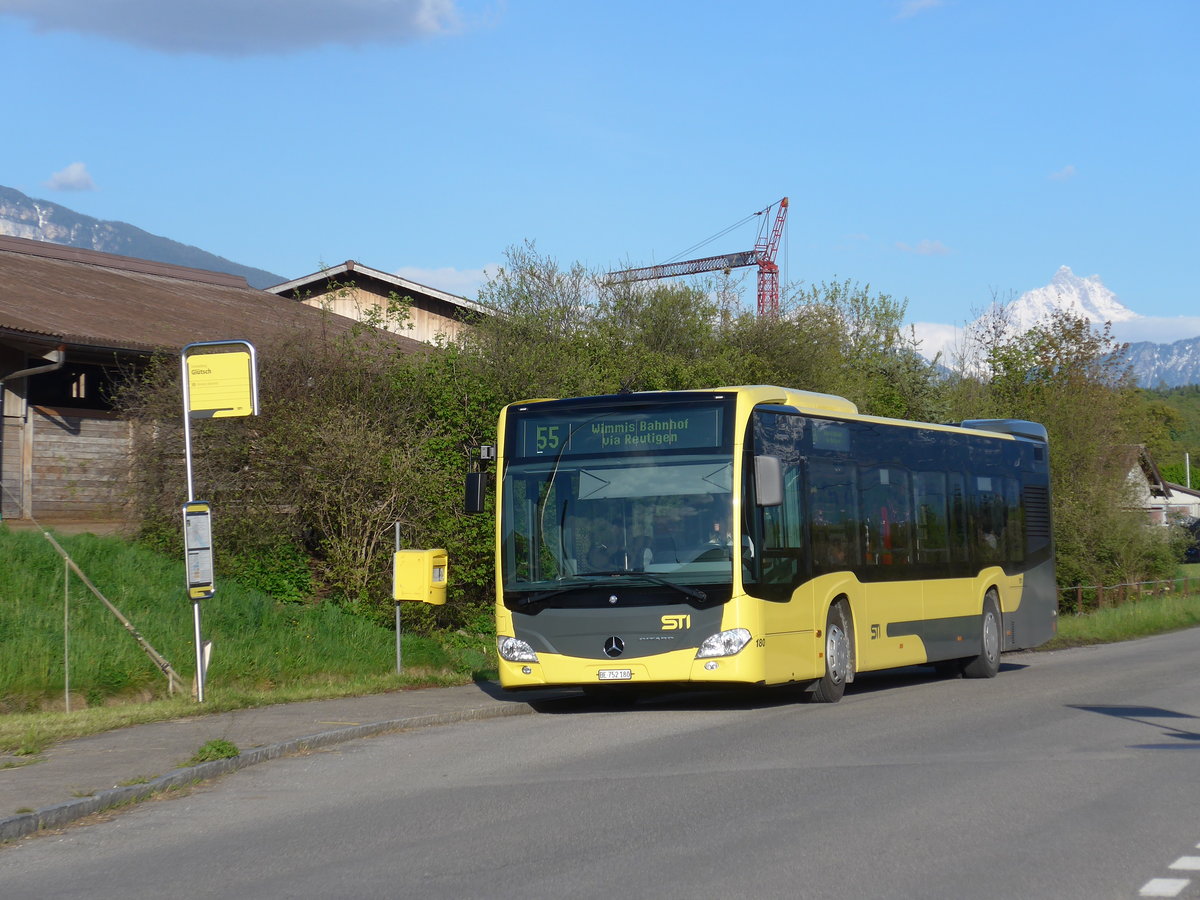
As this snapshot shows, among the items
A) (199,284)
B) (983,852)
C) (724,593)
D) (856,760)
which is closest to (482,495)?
(724,593)

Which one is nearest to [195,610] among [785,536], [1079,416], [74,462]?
[785,536]

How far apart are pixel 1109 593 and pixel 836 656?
2974cm

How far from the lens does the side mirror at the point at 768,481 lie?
13859mm

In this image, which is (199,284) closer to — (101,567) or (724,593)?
(101,567)

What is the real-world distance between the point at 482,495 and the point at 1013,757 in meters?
6.32

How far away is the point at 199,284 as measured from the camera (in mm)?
36531

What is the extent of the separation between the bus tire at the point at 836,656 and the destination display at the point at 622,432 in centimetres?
268

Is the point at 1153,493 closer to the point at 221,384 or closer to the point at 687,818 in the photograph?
the point at 221,384

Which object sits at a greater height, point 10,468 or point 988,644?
point 10,468

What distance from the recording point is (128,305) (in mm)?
28188

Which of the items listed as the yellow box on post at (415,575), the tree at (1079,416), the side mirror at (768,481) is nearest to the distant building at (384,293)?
the tree at (1079,416)

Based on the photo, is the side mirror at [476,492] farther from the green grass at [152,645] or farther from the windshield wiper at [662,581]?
the green grass at [152,645]

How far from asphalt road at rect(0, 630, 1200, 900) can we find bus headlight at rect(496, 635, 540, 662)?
0.90 metres

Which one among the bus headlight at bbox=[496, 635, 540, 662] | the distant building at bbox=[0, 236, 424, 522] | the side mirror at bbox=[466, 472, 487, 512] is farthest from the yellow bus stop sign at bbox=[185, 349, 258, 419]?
the distant building at bbox=[0, 236, 424, 522]
